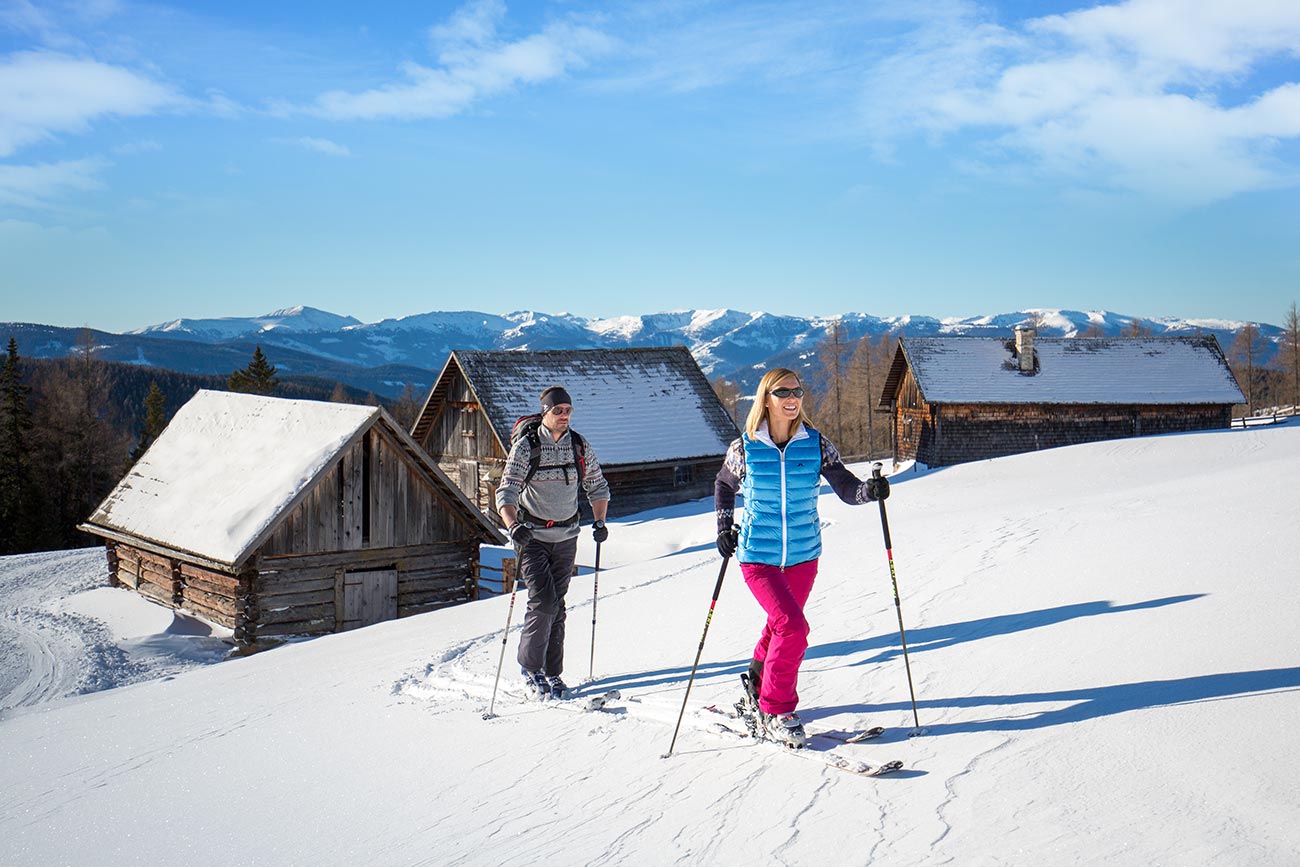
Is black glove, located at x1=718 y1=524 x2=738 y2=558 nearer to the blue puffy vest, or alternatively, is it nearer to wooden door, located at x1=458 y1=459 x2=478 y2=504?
the blue puffy vest

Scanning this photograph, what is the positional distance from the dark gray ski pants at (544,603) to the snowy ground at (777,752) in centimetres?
40

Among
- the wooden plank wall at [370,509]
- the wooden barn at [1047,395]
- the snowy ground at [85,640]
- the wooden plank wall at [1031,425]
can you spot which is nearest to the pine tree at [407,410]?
the wooden barn at [1047,395]

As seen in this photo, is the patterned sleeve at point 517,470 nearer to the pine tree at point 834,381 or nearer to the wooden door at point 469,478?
the wooden door at point 469,478

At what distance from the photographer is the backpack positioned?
7.16 meters

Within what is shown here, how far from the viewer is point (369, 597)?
17.1m

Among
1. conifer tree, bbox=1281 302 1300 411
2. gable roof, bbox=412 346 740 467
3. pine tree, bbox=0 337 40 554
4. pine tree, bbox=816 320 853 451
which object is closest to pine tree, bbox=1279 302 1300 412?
conifer tree, bbox=1281 302 1300 411

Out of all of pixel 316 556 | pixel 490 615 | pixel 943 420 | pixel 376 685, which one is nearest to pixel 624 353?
pixel 943 420

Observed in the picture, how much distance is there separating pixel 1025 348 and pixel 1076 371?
2.09 m

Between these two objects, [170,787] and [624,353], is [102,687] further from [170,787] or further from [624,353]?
[624,353]

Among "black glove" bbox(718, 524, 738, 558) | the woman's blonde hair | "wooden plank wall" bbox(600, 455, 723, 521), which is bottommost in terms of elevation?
"wooden plank wall" bbox(600, 455, 723, 521)

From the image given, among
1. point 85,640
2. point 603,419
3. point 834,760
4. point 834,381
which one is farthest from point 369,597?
point 834,381

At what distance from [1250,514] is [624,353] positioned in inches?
1021

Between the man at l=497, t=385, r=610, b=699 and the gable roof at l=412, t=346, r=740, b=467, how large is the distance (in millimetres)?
21501

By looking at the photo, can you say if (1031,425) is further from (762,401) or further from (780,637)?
(780,637)
